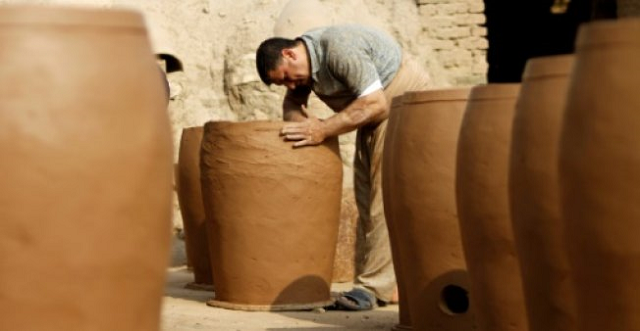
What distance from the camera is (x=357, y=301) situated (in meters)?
7.94

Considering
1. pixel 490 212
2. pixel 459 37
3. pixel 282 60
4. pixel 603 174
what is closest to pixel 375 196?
pixel 282 60

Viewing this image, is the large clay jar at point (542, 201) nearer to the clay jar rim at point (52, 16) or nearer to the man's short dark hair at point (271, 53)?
the clay jar rim at point (52, 16)

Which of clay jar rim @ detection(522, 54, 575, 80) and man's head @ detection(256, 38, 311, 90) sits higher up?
clay jar rim @ detection(522, 54, 575, 80)

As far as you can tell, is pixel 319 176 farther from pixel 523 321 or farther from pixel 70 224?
pixel 70 224

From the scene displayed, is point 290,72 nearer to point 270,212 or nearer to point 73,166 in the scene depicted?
point 270,212

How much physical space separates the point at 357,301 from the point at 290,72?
1.26m

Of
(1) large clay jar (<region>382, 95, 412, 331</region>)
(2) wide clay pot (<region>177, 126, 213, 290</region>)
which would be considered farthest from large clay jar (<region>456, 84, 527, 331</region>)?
(2) wide clay pot (<region>177, 126, 213, 290</region>)

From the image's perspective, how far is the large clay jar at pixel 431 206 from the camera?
629 cm

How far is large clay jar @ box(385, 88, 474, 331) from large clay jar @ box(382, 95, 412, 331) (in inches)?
1.7

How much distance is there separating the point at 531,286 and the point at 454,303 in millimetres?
2104

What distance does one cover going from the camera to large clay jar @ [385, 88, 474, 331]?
629 cm

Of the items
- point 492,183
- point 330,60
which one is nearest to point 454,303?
point 492,183

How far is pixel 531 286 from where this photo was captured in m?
4.43

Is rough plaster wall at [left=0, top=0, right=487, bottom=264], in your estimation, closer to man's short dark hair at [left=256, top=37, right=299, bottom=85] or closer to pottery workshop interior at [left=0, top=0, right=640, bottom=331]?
pottery workshop interior at [left=0, top=0, right=640, bottom=331]
